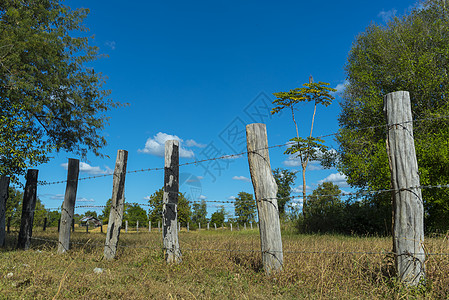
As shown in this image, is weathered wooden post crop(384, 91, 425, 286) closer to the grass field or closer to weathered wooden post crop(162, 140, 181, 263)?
the grass field

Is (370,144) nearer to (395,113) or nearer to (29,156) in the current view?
(395,113)

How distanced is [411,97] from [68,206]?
2038 centimetres

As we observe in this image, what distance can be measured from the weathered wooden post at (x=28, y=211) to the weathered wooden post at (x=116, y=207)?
3920 mm

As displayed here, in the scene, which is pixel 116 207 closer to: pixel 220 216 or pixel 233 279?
pixel 233 279

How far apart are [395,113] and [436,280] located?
8.47 feet

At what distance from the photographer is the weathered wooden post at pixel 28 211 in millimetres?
10602

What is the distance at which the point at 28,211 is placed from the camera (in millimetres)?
10914

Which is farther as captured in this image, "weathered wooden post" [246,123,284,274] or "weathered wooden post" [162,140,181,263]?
"weathered wooden post" [162,140,181,263]

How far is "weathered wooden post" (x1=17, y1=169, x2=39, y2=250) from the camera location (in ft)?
34.8

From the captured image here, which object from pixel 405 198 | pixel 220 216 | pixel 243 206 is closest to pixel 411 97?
pixel 243 206

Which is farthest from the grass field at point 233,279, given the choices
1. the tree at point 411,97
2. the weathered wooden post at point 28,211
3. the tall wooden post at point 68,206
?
the tree at point 411,97

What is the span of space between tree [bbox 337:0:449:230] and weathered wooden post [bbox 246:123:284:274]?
11284mm

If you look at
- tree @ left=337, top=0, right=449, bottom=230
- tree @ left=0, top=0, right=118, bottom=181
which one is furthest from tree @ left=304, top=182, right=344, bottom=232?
tree @ left=0, top=0, right=118, bottom=181

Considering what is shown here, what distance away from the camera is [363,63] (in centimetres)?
2305
